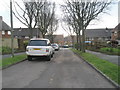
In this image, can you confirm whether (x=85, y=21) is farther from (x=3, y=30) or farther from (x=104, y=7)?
(x=3, y=30)

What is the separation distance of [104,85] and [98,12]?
562 inches

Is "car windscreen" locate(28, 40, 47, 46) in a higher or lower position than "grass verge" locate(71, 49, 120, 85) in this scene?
higher

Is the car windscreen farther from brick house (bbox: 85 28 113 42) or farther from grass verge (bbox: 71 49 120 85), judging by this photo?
brick house (bbox: 85 28 113 42)

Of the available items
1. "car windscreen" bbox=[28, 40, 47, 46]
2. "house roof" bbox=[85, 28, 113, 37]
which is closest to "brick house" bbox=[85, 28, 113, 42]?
"house roof" bbox=[85, 28, 113, 37]

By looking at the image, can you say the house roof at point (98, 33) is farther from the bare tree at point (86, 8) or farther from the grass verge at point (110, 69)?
the grass verge at point (110, 69)

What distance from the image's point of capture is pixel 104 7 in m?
17.1

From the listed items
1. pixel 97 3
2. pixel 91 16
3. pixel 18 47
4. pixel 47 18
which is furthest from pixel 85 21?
pixel 18 47

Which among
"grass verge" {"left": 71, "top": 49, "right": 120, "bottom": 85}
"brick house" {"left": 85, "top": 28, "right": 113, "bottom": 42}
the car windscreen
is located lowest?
"grass verge" {"left": 71, "top": 49, "right": 120, "bottom": 85}

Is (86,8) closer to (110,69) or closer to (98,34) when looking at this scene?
(110,69)

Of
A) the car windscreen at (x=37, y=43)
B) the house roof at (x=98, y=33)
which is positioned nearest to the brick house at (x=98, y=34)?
the house roof at (x=98, y=33)

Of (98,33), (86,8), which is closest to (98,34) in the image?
(98,33)

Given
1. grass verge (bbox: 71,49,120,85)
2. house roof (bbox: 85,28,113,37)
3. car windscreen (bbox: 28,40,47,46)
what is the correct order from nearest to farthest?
1. grass verge (bbox: 71,49,120,85)
2. car windscreen (bbox: 28,40,47,46)
3. house roof (bbox: 85,28,113,37)

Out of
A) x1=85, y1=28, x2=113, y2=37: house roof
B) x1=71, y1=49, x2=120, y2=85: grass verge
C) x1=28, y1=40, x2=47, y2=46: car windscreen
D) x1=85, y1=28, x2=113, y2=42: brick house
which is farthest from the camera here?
x1=85, y1=28, x2=113, y2=37: house roof

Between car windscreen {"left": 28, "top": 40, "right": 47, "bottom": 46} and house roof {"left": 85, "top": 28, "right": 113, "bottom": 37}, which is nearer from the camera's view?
car windscreen {"left": 28, "top": 40, "right": 47, "bottom": 46}
